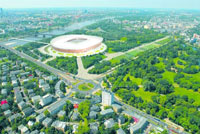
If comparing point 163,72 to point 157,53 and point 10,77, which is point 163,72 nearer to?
point 157,53

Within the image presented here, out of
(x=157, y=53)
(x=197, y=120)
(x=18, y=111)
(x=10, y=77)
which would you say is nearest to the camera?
(x=197, y=120)

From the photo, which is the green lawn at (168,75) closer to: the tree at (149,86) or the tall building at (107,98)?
the tree at (149,86)

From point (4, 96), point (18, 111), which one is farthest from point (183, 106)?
point (4, 96)

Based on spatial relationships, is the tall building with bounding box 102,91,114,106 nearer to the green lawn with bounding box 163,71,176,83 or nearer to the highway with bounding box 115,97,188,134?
the highway with bounding box 115,97,188,134

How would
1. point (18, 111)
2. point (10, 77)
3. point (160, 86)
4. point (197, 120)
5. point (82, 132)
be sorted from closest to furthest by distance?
point (82, 132), point (197, 120), point (18, 111), point (160, 86), point (10, 77)

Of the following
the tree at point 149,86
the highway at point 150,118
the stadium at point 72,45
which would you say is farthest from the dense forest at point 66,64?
the tree at point 149,86
